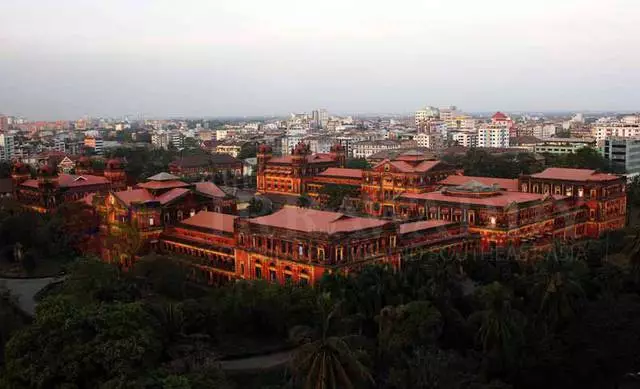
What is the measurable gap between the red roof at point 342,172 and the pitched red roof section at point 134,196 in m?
32.4

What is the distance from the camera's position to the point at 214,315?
36.8m

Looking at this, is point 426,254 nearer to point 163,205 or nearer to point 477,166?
point 163,205

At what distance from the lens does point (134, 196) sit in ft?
181

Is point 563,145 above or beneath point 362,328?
above

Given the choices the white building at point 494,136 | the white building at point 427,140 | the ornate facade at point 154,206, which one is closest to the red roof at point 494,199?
the ornate facade at point 154,206

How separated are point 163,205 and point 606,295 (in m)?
34.0

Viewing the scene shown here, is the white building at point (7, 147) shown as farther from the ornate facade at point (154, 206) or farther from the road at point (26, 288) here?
the road at point (26, 288)

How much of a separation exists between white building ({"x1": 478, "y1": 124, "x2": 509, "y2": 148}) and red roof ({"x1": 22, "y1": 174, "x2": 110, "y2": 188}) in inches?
4475

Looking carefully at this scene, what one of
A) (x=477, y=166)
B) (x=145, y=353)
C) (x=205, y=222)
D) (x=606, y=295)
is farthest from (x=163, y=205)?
(x=477, y=166)

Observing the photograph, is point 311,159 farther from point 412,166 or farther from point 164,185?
point 164,185

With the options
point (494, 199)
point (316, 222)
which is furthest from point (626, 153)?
point (316, 222)

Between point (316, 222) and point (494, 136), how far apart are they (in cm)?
13155

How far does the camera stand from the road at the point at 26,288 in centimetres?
4355

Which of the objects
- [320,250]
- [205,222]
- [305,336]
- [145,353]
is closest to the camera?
[145,353]
